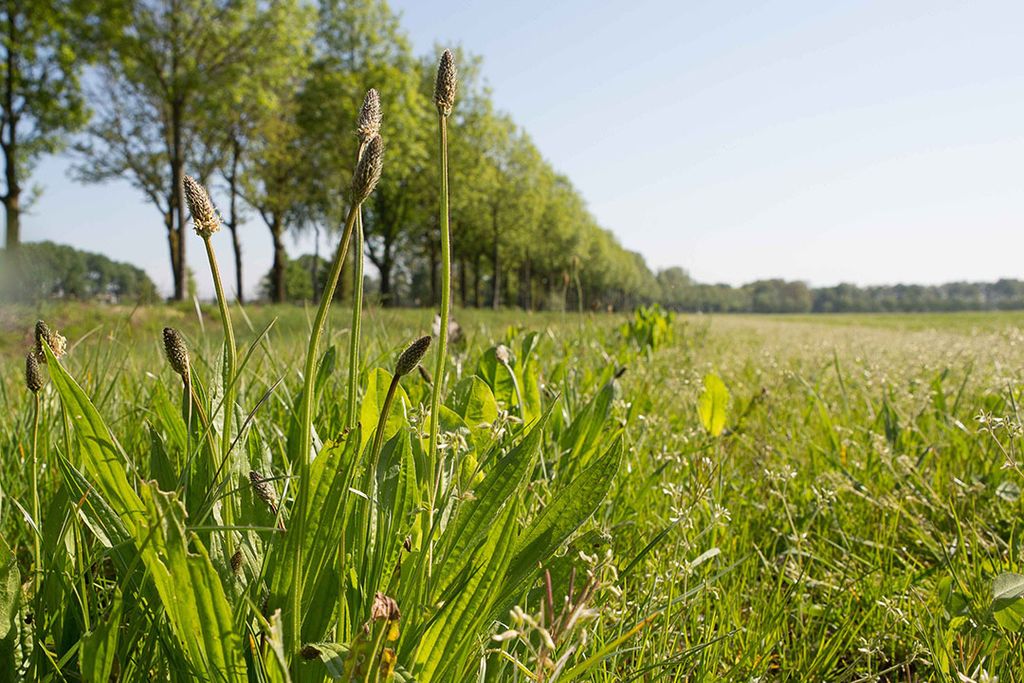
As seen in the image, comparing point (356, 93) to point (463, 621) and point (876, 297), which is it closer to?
point (463, 621)

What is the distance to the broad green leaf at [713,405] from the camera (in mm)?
2295

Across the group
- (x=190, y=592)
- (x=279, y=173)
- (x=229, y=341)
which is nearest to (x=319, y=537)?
(x=190, y=592)

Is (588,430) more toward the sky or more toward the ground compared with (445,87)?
more toward the ground

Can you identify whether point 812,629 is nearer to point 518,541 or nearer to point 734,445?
point 518,541

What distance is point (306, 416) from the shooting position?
24.9 inches

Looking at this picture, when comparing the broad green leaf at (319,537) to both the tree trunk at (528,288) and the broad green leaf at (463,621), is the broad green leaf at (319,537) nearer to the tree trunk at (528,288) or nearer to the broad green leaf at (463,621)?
the broad green leaf at (463,621)

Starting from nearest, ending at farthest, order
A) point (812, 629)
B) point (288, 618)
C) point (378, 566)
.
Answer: point (288, 618) < point (378, 566) < point (812, 629)

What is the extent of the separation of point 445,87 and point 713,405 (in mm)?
1901

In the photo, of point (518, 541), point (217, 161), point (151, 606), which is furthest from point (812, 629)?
point (217, 161)

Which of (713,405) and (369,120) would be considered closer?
(369,120)

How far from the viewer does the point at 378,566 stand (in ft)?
2.79

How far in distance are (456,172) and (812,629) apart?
30047 millimetres

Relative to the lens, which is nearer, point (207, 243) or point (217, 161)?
point (207, 243)

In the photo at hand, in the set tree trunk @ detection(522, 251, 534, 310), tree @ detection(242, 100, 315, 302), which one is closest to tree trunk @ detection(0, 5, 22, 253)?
tree @ detection(242, 100, 315, 302)
